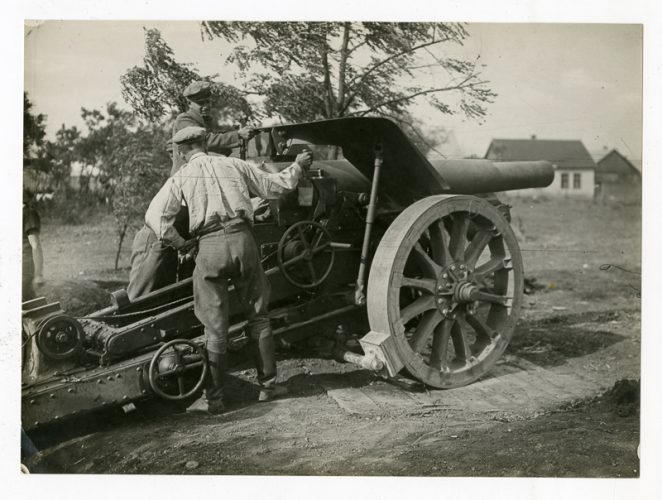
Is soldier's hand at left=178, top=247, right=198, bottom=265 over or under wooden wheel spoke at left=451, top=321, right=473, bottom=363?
over

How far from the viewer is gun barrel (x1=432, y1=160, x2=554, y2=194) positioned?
5926 millimetres

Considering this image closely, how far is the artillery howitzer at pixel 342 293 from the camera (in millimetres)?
4293

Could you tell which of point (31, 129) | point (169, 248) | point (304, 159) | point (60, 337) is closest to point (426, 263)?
point (304, 159)

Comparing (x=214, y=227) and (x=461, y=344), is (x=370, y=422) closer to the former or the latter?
(x=461, y=344)

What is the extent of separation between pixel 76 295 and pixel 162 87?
1.79 m

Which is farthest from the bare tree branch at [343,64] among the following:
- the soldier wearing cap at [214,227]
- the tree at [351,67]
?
the soldier wearing cap at [214,227]

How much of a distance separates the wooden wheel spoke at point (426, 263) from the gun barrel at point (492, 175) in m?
1.07

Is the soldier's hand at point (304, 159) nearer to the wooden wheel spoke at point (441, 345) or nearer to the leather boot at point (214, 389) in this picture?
the leather boot at point (214, 389)

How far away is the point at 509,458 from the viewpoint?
14.1ft

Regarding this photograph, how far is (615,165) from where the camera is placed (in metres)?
5.48

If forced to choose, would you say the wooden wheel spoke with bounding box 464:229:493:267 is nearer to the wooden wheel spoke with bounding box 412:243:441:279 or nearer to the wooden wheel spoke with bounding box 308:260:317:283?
the wooden wheel spoke with bounding box 412:243:441:279

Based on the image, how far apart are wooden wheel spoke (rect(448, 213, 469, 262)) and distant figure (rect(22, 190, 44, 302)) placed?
3.08 metres

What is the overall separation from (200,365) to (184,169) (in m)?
1.33

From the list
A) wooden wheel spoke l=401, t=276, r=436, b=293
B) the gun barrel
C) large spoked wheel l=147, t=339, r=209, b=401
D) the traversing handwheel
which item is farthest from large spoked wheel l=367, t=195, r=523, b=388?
the traversing handwheel
